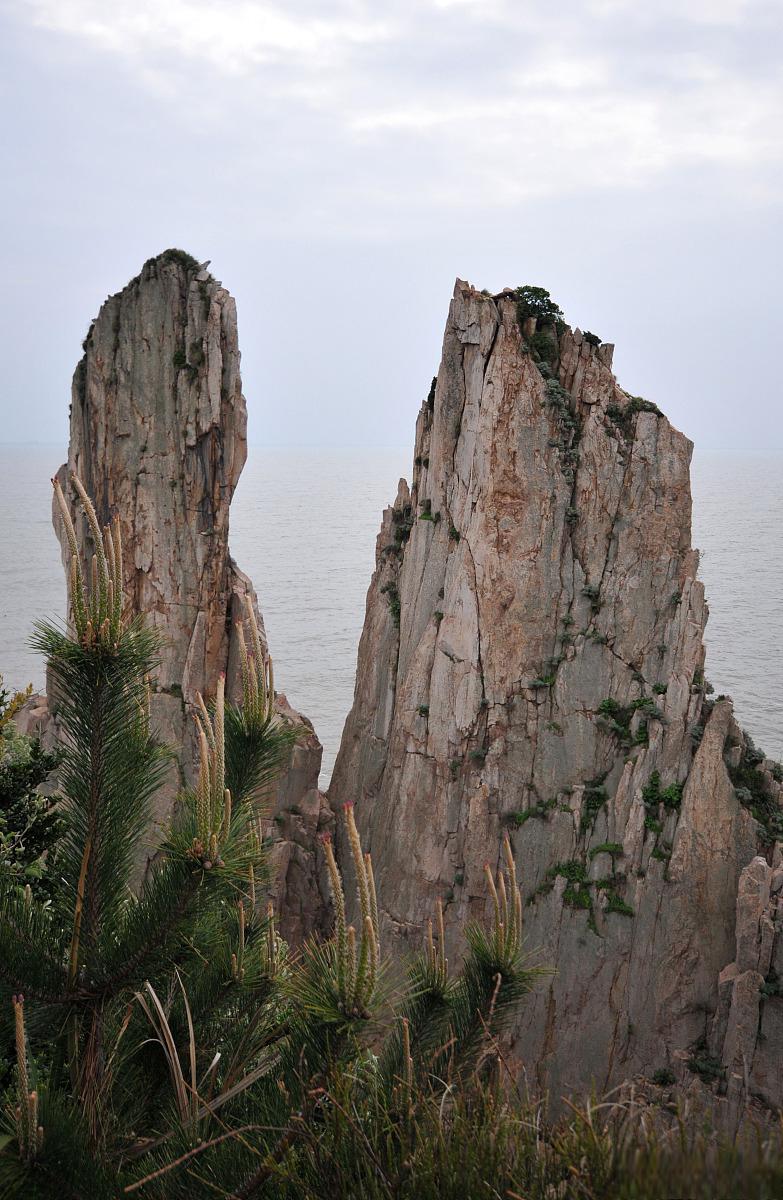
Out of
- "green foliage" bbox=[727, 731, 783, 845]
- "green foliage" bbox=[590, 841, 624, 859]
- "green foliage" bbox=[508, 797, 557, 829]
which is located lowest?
"green foliage" bbox=[590, 841, 624, 859]

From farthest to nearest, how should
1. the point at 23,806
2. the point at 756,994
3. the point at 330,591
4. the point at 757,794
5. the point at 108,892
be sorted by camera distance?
1. the point at 330,591
2. the point at 757,794
3. the point at 756,994
4. the point at 23,806
5. the point at 108,892

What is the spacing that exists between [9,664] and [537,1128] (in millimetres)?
38349

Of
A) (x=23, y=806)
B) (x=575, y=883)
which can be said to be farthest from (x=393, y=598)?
(x=23, y=806)

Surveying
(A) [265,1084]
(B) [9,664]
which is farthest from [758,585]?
(A) [265,1084]

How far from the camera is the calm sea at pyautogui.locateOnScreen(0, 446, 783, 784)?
3856 cm

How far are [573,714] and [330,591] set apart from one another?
34.2 meters

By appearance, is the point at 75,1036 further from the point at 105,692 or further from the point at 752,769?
the point at 752,769

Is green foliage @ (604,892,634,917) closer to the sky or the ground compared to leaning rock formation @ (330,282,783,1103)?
closer to the ground

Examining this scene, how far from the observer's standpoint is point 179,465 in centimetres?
2411

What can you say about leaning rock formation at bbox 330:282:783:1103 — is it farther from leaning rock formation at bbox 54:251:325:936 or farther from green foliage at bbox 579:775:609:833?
leaning rock formation at bbox 54:251:325:936

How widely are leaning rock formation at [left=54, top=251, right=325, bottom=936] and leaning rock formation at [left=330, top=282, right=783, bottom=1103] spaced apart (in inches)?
120

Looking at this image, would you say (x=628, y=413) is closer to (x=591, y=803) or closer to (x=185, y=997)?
(x=591, y=803)

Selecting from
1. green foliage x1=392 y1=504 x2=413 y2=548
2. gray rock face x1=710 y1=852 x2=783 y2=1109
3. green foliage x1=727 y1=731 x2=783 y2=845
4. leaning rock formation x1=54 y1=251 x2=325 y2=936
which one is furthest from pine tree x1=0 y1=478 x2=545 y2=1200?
green foliage x1=392 y1=504 x2=413 y2=548

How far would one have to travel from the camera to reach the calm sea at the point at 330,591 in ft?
127
